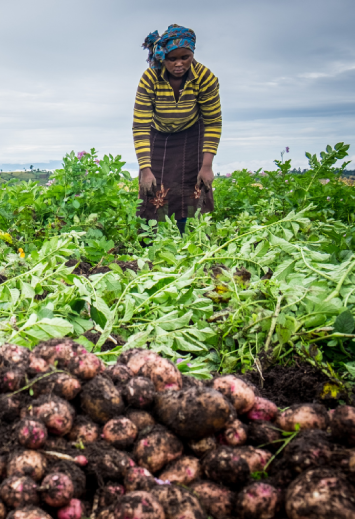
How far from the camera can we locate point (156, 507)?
1086 mm

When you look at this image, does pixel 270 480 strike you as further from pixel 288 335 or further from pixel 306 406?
pixel 288 335

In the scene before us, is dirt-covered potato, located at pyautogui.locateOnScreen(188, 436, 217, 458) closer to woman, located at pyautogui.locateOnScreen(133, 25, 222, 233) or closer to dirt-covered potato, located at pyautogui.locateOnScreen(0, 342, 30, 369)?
dirt-covered potato, located at pyautogui.locateOnScreen(0, 342, 30, 369)

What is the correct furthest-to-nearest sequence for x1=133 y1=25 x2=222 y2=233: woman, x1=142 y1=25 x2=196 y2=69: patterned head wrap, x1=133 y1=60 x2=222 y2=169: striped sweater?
x1=133 y1=60 x2=222 y2=169: striped sweater, x1=133 y1=25 x2=222 y2=233: woman, x1=142 y1=25 x2=196 y2=69: patterned head wrap

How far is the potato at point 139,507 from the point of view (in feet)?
3.50

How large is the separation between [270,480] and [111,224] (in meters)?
3.92

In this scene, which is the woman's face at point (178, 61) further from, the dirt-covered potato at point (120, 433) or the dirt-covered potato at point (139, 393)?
the dirt-covered potato at point (120, 433)

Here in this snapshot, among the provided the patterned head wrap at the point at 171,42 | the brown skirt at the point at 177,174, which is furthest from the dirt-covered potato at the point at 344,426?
the patterned head wrap at the point at 171,42

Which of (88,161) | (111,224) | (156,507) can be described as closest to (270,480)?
(156,507)

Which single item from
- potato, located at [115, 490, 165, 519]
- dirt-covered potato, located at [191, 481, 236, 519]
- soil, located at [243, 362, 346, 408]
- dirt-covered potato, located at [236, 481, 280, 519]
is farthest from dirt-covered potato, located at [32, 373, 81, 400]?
soil, located at [243, 362, 346, 408]

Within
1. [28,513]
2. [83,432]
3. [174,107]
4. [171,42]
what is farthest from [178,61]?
[28,513]

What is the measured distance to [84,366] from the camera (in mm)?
1351

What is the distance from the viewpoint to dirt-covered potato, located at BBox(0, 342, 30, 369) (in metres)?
1.41

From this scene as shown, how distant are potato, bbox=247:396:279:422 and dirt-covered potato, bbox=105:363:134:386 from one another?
414mm

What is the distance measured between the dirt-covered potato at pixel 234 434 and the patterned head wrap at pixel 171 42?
5.46 m
